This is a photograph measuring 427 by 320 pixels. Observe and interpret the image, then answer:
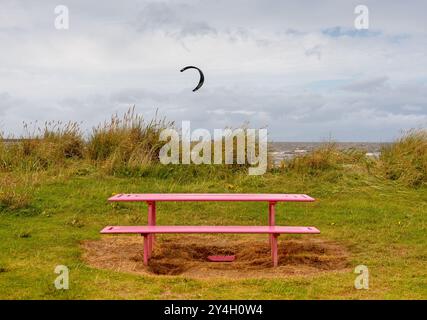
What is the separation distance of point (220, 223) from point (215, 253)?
5.34 feet

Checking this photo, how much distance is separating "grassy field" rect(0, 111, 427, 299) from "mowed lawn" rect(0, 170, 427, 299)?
0.02 m

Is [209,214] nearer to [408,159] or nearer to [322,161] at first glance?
[322,161]

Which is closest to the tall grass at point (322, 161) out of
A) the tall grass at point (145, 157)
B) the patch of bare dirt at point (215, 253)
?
the tall grass at point (145, 157)

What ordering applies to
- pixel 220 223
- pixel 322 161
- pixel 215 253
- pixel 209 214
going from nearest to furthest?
pixel 215 253 → pixel 220 223 → pixel 209 214 → pixel 322 161

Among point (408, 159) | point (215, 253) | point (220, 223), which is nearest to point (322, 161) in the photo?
point (408, 159)

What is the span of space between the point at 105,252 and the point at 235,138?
5905mm

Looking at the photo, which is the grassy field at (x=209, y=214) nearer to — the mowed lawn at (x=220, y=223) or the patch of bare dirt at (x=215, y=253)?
the mowed lawn at (x=220, y=223)

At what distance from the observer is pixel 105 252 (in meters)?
7.73

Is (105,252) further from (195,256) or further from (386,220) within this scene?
(386,220)

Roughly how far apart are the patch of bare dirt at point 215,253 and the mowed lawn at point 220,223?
0.24m

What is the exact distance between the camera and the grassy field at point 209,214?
6.06 meters

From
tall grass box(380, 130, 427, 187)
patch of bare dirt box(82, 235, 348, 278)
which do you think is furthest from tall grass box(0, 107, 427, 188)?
patch of bare dirt box(82, 235, 348, 278)

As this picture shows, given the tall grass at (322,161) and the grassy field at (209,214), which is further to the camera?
the tall grass at (322,161)

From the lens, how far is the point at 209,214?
33.4 feet
